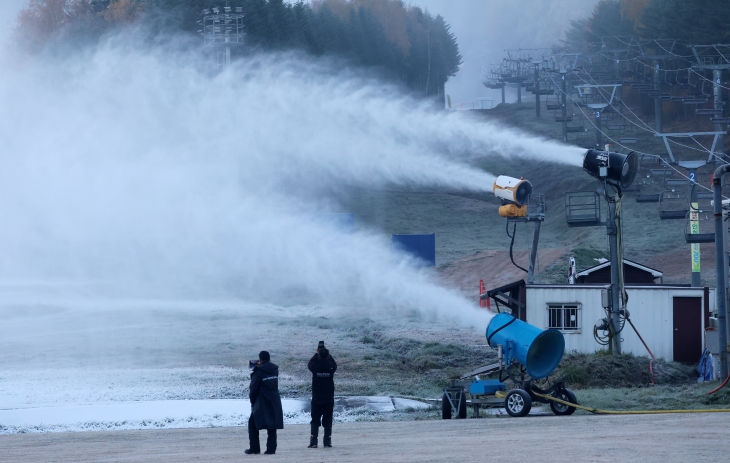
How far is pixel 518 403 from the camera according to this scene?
51.7ft

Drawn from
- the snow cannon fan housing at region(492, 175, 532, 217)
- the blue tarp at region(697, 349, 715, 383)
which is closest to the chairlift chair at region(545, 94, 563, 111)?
the blue tarp at region(697, 349, 715, 383)

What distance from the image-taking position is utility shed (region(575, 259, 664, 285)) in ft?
98.1

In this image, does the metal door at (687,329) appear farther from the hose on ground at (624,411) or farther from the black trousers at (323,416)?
the black trousers at (323,416)

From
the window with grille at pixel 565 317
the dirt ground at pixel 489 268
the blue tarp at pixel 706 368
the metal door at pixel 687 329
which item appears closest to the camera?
the blue tarp at pixel 706 368

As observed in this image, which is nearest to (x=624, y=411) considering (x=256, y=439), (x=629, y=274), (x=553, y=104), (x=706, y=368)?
(x=706, y=368)

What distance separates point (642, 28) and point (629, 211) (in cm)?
3199

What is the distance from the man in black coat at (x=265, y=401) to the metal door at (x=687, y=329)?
16.5m

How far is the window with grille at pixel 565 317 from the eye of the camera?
25016 mm

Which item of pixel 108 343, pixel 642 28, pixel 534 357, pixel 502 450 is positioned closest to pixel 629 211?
pixel 642 28

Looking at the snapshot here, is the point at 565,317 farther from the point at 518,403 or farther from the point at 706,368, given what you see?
the point at 518,403

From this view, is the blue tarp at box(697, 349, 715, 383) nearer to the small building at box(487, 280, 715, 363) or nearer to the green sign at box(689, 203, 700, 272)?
the small building at box(487, 280, 715, 363)

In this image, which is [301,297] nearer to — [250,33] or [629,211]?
[629,211]

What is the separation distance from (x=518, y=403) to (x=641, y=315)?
1045cm

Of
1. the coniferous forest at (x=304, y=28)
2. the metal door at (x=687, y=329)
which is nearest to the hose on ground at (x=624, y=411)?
the metal door at (x=687, y=329)
